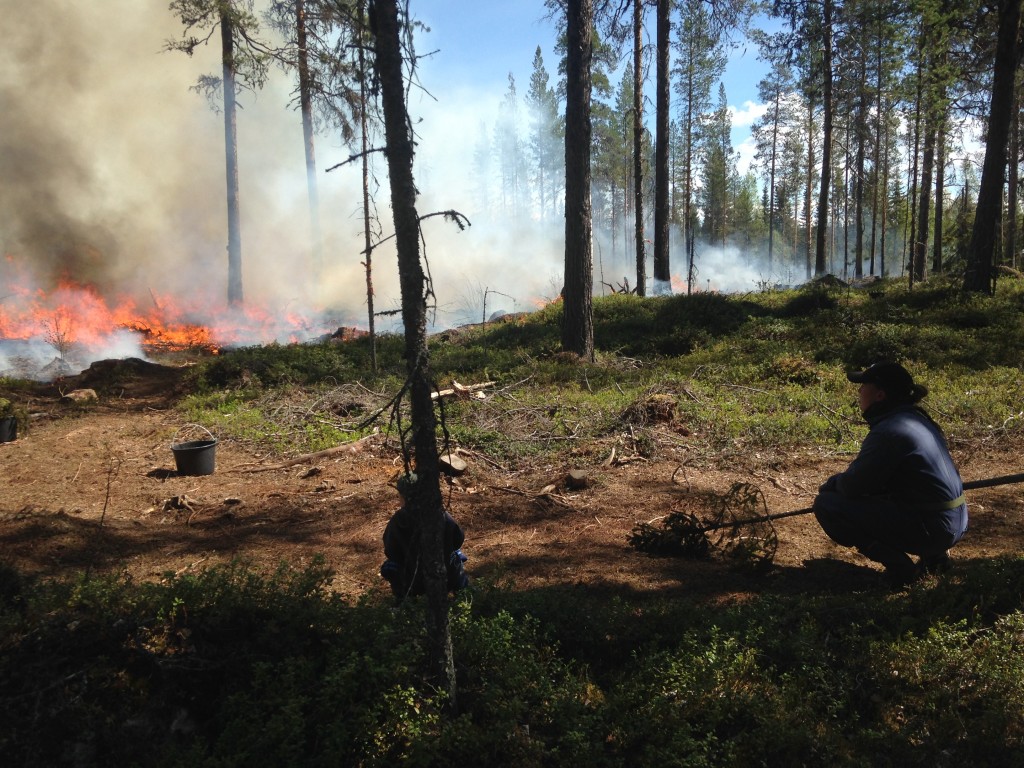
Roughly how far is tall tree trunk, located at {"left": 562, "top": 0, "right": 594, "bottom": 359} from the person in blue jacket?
8.03 meters

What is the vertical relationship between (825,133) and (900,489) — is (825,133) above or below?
above

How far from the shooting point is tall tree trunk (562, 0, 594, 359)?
11.5 meters

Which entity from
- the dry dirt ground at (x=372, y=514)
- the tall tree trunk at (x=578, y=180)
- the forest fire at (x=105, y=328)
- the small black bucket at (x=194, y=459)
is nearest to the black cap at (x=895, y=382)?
the dry dirt ground at (x=372, y=514)

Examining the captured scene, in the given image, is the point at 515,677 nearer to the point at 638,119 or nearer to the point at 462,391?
the point at 462,391

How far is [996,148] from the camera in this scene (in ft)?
41.7

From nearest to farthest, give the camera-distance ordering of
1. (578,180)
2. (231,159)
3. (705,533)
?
1. (705,533)
2. (578,180)
3. (231,159)

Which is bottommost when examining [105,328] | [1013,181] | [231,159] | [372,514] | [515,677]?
[372,514]

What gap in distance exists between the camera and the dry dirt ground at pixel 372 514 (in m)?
4.86

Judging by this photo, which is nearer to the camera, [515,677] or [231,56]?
[515,677]

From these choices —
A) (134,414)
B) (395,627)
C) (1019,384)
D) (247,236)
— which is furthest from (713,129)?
(395,627)

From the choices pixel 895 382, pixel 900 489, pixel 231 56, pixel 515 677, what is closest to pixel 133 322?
pixel 231 56

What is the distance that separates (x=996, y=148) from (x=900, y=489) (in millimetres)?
12946

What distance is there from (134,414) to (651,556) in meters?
9.84

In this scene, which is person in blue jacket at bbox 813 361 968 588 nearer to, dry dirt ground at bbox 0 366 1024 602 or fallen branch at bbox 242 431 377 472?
dry dirt ground at bbox 0 366 1024 602
